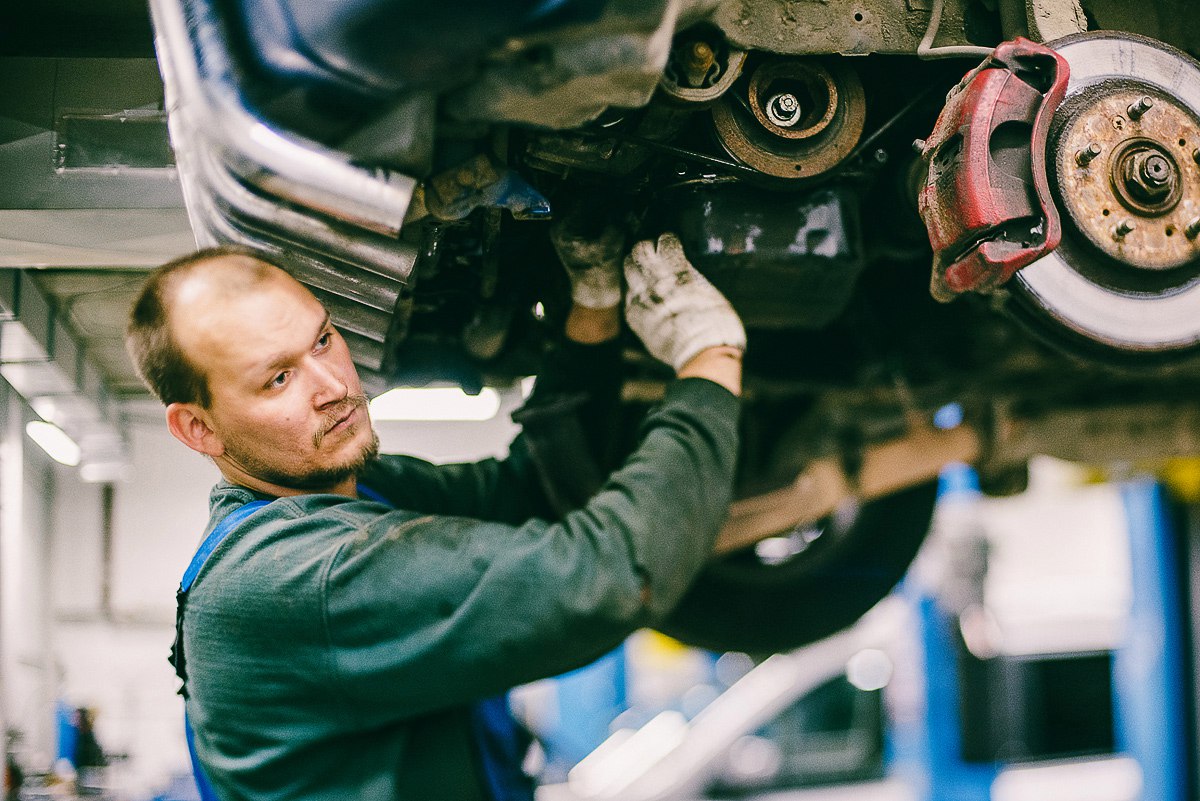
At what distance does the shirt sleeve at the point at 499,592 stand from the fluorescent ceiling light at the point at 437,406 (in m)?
1.39

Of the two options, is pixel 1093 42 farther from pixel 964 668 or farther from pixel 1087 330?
pixel 964 668

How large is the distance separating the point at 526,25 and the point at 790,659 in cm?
437

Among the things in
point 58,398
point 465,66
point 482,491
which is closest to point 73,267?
point 58,398

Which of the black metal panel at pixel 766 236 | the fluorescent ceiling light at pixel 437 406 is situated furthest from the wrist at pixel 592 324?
the fluorescent ceiling light at pixel 437 406

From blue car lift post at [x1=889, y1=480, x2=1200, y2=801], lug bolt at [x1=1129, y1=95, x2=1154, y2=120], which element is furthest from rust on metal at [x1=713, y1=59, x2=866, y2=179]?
blue car lift post at [x1=889, y1=480, x2=1200, y2=801]

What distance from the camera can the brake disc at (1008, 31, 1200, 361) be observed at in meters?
1.04

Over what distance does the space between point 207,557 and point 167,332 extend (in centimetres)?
26

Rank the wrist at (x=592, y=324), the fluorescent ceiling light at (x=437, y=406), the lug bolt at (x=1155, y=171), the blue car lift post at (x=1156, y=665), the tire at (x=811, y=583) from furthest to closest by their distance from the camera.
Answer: the blue car lift post at (x=1156, y=665) → the fluorescent ceiling light at (x=437, y=406) → the tire at (x=811, y=583) → the wrist at (x=592, y=324) → the lug bolt at (x=1155, y=171)

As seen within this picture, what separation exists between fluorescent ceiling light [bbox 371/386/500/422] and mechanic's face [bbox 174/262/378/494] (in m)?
1.20

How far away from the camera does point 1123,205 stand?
1.05m

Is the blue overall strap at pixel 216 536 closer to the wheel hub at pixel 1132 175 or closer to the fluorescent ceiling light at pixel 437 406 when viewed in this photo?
the wheel hub at pixel 1132 175

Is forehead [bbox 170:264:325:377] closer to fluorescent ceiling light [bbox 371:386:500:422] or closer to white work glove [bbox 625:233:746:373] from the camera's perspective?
white work glove [bbox 625:233:746:373]

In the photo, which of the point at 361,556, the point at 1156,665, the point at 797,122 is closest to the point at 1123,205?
the point at 797,122

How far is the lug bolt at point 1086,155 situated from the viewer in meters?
1.03
